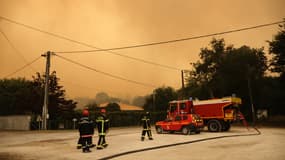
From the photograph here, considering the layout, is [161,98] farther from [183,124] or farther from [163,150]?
[163,150]

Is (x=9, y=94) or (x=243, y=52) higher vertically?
(x=243, y=52)

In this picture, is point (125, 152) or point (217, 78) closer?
point (125, 152)

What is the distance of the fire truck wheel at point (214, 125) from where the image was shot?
21970 millimetres

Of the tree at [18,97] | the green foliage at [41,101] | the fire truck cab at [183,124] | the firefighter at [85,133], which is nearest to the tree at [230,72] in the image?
the fire truck cab at [183,124]

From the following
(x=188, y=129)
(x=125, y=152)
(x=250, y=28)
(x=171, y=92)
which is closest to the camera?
(x=125, y=152)

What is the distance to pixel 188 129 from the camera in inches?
750

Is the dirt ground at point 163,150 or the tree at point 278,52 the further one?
the tree at point 278,52

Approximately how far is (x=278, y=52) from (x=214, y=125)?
14.8 metres

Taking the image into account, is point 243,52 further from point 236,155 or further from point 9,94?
point 9,94

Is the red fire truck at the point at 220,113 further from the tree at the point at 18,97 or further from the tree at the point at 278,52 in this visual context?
the tree at the point at 18,97

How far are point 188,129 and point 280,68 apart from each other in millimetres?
18392

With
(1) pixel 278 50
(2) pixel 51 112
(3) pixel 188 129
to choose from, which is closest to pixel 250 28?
(3) pixel 188 129

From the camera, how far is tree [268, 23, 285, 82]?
96.7ft

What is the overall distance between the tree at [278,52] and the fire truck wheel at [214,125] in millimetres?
13638
